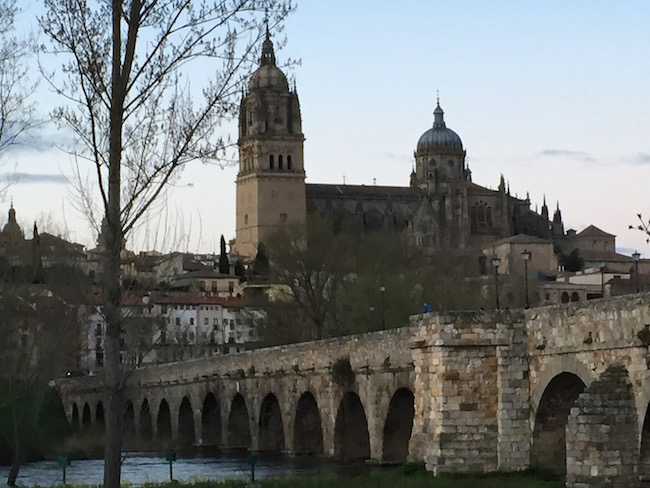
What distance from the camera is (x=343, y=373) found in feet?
139

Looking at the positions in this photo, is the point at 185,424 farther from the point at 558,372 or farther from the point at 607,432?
the point at 607,432

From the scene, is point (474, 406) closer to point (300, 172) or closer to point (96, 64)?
point (96, 64)

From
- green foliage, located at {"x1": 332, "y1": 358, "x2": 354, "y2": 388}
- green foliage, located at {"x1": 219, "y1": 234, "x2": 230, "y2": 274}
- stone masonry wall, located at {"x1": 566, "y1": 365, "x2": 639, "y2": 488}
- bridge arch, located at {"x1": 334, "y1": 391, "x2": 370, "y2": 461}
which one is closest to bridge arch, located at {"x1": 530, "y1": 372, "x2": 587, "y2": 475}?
stone masonry wall, located at {"x1": 566, "y1": 365, "x2": 639, "y2": 488}

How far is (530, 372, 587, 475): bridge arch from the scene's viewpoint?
95.6 ft

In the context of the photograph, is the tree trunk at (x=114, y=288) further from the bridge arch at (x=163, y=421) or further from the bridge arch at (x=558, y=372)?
the bridge arch at (x=163, y=421)

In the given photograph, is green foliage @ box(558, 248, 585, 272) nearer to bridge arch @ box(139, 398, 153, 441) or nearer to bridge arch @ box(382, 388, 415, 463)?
bridge arch @ box(139, 398, 153, 441)

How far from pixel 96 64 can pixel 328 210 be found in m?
164

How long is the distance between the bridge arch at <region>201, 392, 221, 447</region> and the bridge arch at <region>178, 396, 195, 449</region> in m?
2.40

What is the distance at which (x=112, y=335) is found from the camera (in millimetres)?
22375

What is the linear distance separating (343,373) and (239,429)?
18380 millimetres

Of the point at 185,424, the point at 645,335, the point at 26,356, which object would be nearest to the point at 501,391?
the point at 645,335

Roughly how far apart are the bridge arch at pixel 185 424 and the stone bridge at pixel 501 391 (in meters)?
21.1

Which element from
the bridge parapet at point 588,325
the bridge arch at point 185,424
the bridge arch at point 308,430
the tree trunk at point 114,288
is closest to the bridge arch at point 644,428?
the bridge parapet at point 588,325

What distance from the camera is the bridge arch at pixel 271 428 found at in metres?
53.8
